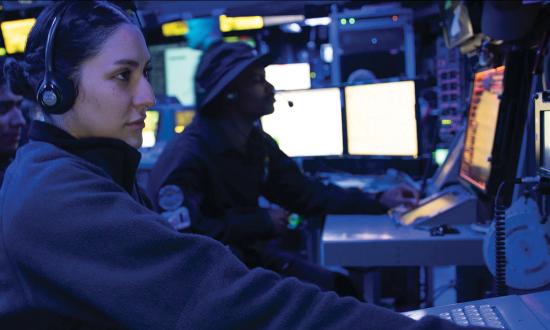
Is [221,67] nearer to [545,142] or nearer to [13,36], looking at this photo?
[545,142]

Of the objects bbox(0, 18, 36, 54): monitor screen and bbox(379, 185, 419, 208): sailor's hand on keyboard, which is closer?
bbox(379, 185, 419, 208): sailor's hand on keyboard

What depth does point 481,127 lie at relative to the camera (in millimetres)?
2105

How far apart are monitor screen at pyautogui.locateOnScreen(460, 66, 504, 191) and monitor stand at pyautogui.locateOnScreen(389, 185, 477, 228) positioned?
65mm

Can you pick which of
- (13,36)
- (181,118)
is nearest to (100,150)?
(13,36)

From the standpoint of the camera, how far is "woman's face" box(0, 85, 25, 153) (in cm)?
253

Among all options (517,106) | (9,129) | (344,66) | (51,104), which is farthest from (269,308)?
(344,66)

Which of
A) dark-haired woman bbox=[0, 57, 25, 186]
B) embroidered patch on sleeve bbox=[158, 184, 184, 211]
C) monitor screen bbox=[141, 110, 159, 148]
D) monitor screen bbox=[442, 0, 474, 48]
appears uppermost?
monitor screen bbox=[442, 0, 474, 48]

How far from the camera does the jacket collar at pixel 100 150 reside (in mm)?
1021

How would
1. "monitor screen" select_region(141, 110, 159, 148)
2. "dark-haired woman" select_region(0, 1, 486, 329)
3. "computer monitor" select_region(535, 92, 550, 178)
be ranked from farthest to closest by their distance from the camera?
"monitor screen" select_region(141, 110, 159, 148) → "computer monitor" select_region(535, 92, 550, 178) → "dark-haired woman" select_region(0, 1, 486, 329)

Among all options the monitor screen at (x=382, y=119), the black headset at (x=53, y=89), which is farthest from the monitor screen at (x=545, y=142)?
the monitor screen at (x=382, y=119)

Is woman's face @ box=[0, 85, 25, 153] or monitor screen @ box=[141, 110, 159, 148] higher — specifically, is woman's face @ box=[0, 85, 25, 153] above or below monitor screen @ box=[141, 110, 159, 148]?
above

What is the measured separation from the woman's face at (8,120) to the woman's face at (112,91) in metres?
1.60

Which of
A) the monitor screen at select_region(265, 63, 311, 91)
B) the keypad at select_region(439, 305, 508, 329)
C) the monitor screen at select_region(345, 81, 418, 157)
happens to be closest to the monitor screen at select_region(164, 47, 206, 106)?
the monitor screen at select_region(265, 63, 311, 91)

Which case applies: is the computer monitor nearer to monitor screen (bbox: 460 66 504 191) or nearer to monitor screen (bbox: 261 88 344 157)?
monitor screen (bbox: 460 66 504 191)
